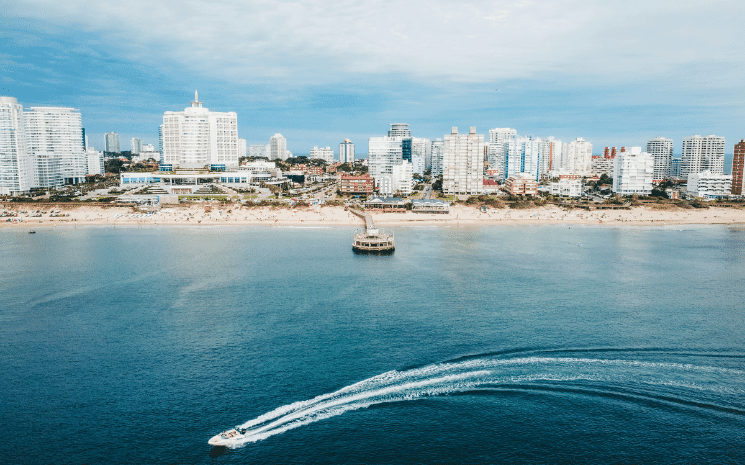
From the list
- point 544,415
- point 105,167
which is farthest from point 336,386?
point 105,167

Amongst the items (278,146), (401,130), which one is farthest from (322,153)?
(401,130)

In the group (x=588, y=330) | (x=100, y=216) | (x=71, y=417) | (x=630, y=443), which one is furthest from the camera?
(x=100, y=216)

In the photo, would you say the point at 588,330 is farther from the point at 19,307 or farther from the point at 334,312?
the point at 19,307

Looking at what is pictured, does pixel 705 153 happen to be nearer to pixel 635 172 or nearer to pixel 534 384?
pixel 635 172

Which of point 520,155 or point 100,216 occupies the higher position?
point 520,155

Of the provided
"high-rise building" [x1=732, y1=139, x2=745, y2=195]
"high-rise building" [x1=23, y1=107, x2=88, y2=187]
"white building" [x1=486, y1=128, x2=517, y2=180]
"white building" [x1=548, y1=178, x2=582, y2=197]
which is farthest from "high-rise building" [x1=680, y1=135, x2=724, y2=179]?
"high-rise building" [x1=23, y1=107, x2=88, y2=187]

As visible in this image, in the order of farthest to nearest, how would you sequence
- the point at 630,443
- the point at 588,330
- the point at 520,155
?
1. the point at 520,155
2. the point at 588,330
3. the point at 630,443

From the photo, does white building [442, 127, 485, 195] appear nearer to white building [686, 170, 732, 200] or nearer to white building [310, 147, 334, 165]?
white building [686, 170, 732, 200]
